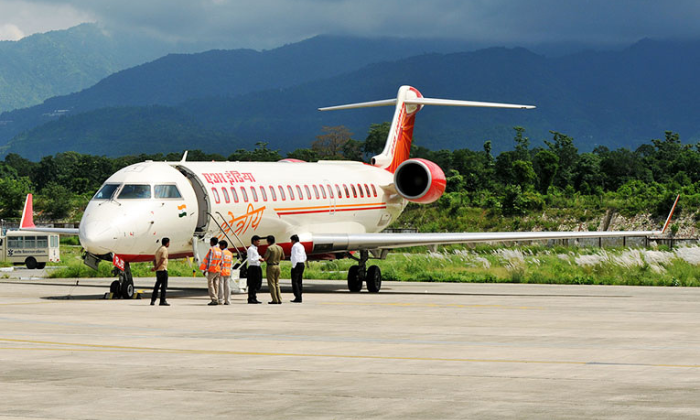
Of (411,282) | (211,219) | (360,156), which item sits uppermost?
(360,156)

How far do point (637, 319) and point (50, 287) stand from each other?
66.4ft

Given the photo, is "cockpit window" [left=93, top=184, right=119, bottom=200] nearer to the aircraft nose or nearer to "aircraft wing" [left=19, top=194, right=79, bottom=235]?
the aircraft nose

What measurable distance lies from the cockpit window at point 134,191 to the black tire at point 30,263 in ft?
94.7

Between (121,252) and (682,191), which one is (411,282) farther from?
(682,191)

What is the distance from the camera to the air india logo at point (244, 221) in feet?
91.3

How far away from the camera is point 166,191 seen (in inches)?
1035

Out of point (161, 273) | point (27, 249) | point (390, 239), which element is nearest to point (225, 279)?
point (161, 273)

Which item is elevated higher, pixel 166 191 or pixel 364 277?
pixel 166 191

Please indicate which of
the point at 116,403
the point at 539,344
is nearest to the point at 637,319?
the point at 539,344

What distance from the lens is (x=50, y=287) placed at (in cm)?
3272

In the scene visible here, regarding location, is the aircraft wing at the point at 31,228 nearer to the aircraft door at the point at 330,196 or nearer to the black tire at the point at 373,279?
the aircraft door at the point at 330,196

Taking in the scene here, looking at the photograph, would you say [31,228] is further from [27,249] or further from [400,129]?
[27,249]

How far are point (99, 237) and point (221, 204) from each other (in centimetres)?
426

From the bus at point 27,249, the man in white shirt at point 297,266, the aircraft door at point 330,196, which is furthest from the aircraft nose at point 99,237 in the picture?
the bus at point 27,249
